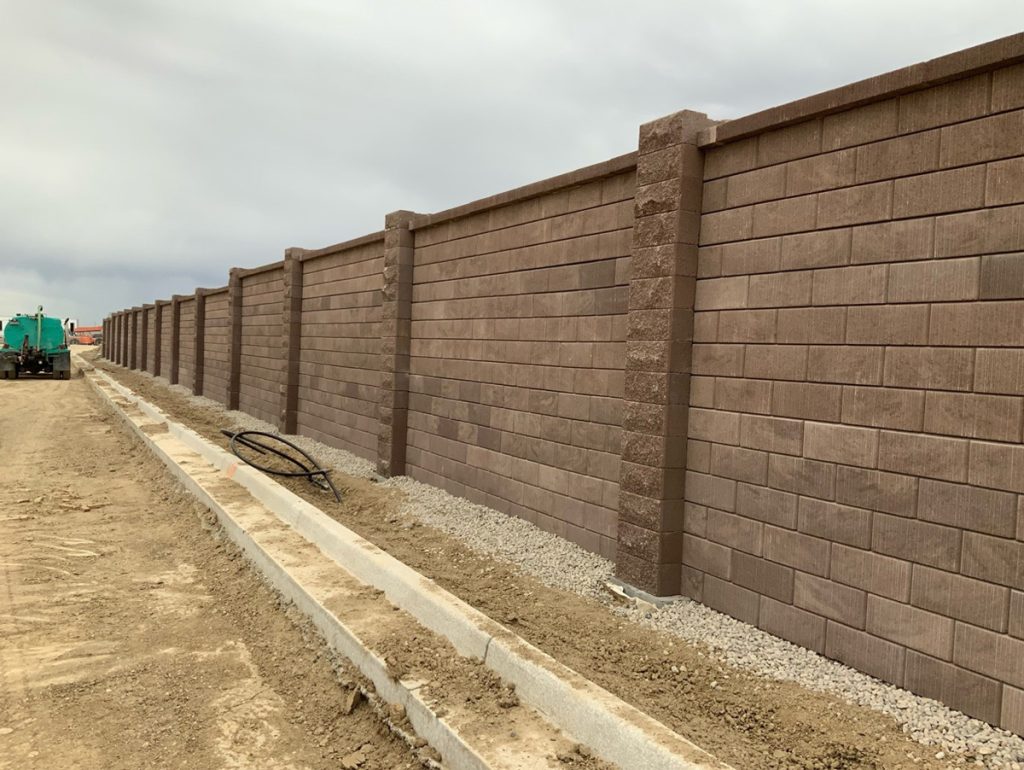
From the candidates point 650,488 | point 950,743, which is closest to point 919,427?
point 950,743

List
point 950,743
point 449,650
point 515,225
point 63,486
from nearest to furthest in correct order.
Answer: point 950,743
point 449,650
point 515,225
point 63,486

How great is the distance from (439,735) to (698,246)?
351 centimetres

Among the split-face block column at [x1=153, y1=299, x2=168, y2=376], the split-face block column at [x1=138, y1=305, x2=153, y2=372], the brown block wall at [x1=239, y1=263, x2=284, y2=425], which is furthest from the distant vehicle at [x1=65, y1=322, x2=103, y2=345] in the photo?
the brown block wall at [x1=239, y1=263, x2=284, y2=425]

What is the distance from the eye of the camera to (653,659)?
4164mm

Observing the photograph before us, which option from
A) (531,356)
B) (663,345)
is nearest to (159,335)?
(531,356)

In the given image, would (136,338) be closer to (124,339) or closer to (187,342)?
(124,339)

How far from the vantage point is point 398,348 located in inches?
364

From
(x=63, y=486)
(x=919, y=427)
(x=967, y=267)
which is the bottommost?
(x=63, y=486)

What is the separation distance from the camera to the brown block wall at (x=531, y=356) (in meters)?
5.82

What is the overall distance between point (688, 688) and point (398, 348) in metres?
6.33

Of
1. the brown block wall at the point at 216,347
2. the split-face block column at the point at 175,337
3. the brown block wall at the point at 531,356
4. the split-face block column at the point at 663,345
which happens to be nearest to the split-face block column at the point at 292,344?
the brown block wall at the point at 531,356

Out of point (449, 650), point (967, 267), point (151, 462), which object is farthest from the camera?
point (151, 462)

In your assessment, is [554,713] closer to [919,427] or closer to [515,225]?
Answer: [919,427]

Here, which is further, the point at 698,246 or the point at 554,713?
the point at 698,246
